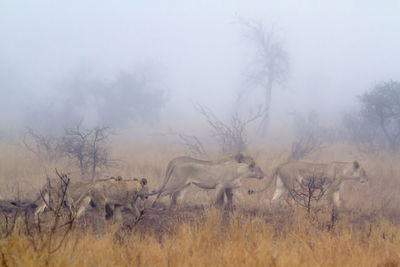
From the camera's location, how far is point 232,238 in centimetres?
561

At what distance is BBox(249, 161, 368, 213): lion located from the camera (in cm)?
989

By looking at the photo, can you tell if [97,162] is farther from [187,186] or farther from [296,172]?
[296,172]

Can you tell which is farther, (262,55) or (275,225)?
(262,55)

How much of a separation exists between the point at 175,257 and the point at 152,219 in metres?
2.88

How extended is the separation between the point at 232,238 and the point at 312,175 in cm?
494

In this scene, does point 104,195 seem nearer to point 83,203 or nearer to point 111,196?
point 111,196

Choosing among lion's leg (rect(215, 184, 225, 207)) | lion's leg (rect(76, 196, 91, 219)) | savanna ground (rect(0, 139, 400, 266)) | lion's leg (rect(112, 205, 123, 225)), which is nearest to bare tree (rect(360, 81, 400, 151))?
savanna ground (rect(0, 139, 400, 266))

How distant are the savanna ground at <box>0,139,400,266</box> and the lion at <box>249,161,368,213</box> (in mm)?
508

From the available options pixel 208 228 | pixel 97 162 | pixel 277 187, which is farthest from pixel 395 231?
pixel 97 162

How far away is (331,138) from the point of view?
22.9 meters

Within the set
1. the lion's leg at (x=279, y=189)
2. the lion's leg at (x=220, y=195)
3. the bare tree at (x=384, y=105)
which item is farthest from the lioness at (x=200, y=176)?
the bare tree at (x=384, y=105)

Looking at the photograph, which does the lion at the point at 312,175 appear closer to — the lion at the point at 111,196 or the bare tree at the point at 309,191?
the bare tree at the point at 309,191

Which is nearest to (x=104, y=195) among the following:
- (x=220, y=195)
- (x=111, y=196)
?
(x=111, y=196)

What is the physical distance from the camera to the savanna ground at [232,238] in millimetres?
4430
